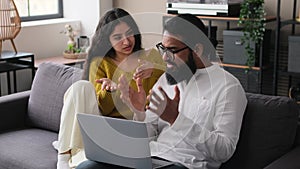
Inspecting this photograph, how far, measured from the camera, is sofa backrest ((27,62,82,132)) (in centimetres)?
298

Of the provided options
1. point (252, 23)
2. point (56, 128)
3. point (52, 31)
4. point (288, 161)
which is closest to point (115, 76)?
point (288, 161)

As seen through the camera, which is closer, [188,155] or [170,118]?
[170,118]

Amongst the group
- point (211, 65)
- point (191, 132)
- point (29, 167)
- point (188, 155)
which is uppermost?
point (211, 65)

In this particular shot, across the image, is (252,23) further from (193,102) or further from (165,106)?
(165,106)

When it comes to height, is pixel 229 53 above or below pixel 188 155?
above

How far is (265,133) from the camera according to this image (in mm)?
2207

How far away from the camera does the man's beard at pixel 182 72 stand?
2100 mm

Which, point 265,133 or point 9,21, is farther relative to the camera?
point 9,21

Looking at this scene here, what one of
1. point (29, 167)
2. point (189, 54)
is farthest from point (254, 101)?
point (29, 167)

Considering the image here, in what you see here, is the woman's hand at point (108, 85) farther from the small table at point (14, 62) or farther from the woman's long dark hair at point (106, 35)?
the small table at point (14, 62)

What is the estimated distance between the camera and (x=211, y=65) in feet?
7.14

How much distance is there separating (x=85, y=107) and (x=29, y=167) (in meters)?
0.52

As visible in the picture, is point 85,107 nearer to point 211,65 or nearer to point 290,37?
point 211,65

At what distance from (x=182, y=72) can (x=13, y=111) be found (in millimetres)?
1388
